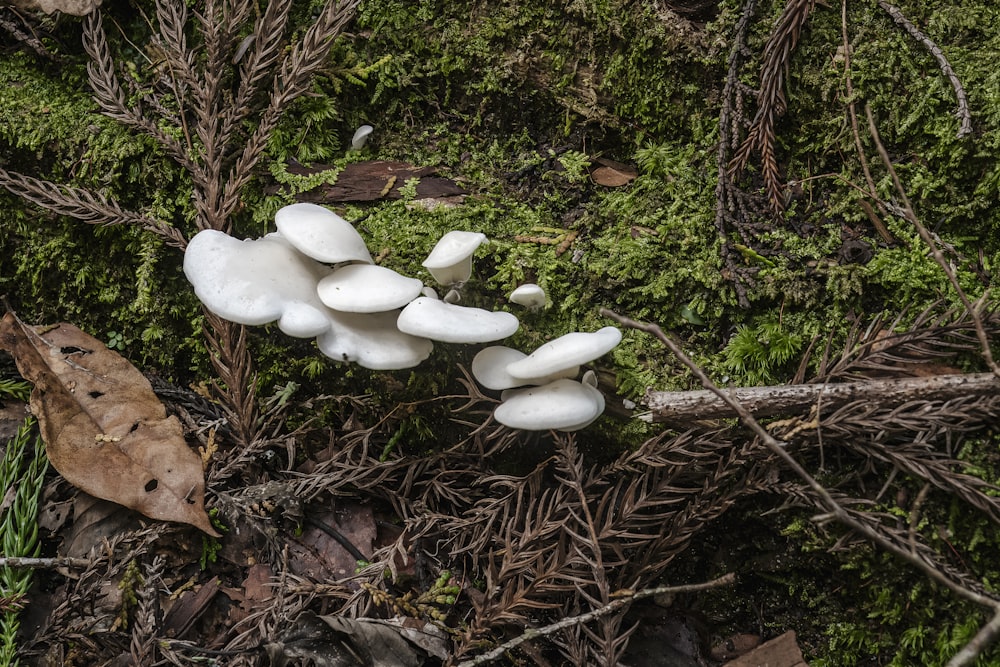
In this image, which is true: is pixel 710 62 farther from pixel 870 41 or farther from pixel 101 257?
pixel 101 257

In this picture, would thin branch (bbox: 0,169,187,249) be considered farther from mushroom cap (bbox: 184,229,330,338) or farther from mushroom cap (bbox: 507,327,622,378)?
mushroom cap (bbox: 507,327,622,378)

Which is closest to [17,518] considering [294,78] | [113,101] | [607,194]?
[113,101]

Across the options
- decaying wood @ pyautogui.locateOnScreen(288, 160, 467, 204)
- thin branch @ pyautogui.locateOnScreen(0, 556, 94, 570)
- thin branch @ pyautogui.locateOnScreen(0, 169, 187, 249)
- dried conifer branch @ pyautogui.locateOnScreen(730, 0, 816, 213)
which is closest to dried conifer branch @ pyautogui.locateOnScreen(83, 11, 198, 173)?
thin branch @ pyautogui.locateOnScreen(0, 169, 187, 249)

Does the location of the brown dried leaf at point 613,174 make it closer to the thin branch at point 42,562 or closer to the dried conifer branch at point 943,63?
the dried conifer branch at point 943,63

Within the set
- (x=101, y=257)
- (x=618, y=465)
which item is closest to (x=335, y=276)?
(x=618, y=465)

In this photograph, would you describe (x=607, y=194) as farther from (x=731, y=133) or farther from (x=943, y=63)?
(x=943, y=63)
